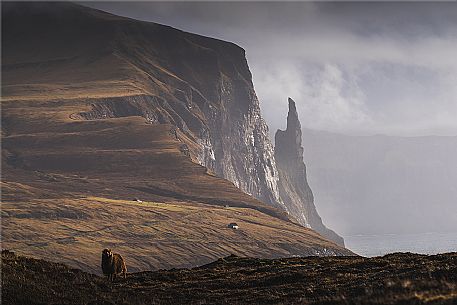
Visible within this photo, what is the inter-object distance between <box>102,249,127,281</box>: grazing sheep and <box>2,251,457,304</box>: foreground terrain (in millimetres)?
630

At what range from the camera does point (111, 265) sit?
48156mm

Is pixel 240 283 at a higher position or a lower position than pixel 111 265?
lower

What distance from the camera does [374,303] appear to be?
2327cm

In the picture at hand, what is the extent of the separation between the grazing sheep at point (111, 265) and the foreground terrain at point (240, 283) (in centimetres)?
63

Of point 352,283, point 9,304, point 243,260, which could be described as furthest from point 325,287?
point 243,260

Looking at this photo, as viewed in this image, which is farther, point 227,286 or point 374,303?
point 227,286

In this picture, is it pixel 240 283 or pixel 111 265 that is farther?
pixel 111 265

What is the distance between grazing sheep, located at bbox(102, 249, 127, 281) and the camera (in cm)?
4759

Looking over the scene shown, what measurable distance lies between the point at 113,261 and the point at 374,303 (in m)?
28.0

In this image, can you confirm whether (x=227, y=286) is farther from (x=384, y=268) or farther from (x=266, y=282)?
(x=384, y=268)

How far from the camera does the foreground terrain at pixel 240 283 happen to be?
34656 millimetres

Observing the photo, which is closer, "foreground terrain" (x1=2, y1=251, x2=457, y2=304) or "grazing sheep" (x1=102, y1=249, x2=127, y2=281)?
"foreground terrain" (x1=2, y1=251, x2=457, y2=304)

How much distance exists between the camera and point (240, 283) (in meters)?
46.9

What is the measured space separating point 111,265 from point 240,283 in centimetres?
862
